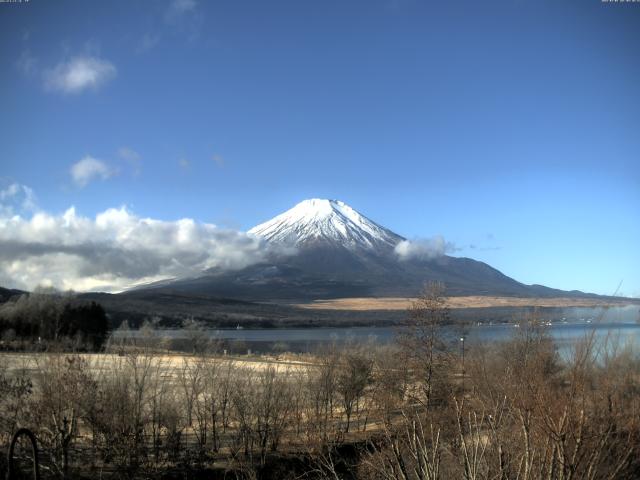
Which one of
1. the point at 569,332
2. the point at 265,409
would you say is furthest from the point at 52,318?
the point at 265,409

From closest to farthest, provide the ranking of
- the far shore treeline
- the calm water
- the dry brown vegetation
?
1. the calm water
2. the dry brown vegetation
3. the far shore treeline

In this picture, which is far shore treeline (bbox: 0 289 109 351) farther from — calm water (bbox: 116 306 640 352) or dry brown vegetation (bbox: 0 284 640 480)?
dry brown vegetation (bbox: 0 284 640 480)

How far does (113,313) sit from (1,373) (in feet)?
541

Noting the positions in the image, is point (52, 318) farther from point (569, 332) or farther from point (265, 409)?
point (265, 409)

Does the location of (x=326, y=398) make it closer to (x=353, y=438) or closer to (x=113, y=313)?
(x=353, y=438)

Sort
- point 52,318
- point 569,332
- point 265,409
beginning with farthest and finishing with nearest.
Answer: point 52,318
point 569,332
point 265,409

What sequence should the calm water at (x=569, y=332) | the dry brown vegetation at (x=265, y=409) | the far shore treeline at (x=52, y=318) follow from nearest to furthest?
the calm water at (x=569, y=332) < the dry brown vegetation at (x=265, y=409) < the far shore treeline at (x=52, y=318)

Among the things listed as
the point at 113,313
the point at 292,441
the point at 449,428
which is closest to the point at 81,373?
the point at 292,441

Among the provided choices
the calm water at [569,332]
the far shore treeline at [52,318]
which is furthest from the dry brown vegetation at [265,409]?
the far shore treeline at [52,318]

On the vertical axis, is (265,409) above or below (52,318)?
below

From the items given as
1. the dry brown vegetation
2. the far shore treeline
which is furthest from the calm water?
the far shore treeline

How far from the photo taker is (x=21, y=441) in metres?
19.7

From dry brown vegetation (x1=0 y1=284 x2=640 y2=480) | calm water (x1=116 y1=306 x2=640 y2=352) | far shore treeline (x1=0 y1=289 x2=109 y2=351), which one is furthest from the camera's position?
far shore treeline (x1=0 y1=289 x2=109 y2=351)

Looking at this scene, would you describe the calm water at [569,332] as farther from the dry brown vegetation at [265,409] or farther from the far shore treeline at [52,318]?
the far shore treeline at [52,318]
